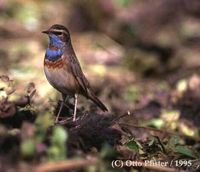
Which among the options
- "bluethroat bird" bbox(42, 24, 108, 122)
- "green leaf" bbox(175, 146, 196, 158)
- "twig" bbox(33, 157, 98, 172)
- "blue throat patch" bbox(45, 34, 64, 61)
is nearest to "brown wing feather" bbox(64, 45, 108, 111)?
"bluethroat bird" bbox(42, 24, 108, 122)

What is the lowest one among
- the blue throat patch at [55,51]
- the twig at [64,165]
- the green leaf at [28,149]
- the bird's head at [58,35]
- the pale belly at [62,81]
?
the twig at [64,165]

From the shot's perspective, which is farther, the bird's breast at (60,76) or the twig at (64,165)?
the bird's breast at (60,76)

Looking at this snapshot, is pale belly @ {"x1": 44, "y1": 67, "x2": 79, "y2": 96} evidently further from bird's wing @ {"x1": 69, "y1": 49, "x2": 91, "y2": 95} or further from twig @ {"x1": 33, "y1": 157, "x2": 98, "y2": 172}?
twig @ {"x1": 33, "y1": 157, "x2": 98, "y2": 172}

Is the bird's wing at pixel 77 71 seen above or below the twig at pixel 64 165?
above

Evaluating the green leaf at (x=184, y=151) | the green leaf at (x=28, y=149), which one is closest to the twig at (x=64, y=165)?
the green leaf at (x=28, y=149)

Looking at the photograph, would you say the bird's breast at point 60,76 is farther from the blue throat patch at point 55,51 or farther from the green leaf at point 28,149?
the green leaf at point 28,149

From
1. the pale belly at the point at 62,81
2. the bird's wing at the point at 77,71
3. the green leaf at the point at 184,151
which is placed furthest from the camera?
the bird's wing at the point at 77,71

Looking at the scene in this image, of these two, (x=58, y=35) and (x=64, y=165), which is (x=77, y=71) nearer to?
(x=58, y=35)

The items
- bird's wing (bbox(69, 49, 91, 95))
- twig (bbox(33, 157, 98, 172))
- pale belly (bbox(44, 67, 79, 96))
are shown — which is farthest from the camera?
bird's wing (bbox(69, 49, 91, 95))

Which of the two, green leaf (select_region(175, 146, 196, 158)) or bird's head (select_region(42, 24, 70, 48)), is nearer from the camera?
green leaf (select_region(175, 146, 196, 158))

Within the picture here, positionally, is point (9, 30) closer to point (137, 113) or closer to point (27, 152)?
point (137, 113)
